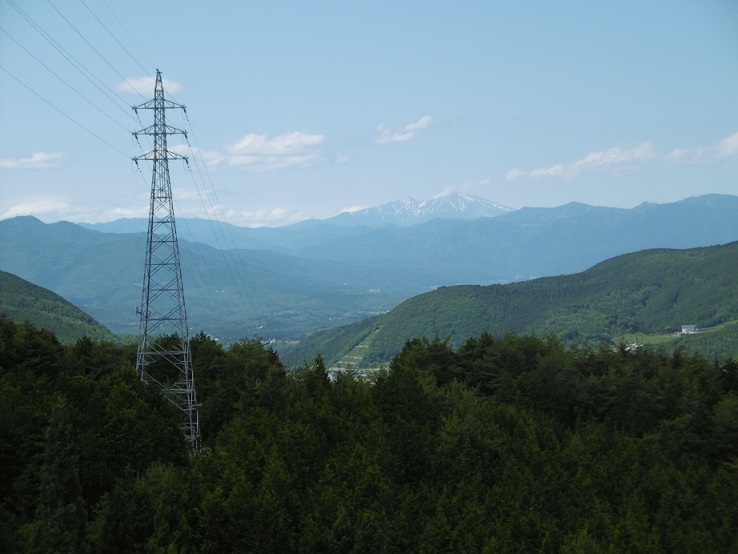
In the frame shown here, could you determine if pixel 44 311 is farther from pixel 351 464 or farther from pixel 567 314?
pixel 351 464

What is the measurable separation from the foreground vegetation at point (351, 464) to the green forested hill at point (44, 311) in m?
98.4

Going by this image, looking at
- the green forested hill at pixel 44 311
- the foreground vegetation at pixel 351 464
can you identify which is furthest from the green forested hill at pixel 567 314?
the foreground vegetation at pixel 351 464

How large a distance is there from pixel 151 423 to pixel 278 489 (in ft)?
22.1

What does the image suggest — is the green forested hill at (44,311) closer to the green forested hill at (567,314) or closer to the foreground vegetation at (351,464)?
the green forested hill at (567,314)

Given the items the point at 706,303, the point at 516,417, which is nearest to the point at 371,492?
the point at 516,417

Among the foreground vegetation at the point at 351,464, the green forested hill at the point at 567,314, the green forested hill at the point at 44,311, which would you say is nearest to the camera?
the foreground vegetation at the point at 351,464

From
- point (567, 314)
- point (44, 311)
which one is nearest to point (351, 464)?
point (44, 311)

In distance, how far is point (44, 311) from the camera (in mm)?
147500

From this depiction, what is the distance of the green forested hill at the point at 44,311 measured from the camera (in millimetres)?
132500

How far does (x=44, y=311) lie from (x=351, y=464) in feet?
456

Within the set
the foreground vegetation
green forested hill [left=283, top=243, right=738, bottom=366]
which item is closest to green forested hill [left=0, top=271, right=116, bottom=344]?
green forested hill [left=283, top=243, right=738, bottom=366]

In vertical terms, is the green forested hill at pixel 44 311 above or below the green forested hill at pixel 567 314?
above

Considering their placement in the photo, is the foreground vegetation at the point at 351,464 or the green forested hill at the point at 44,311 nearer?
the foreground vegetation at the point at 351,464

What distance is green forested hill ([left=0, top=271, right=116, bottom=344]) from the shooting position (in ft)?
435
